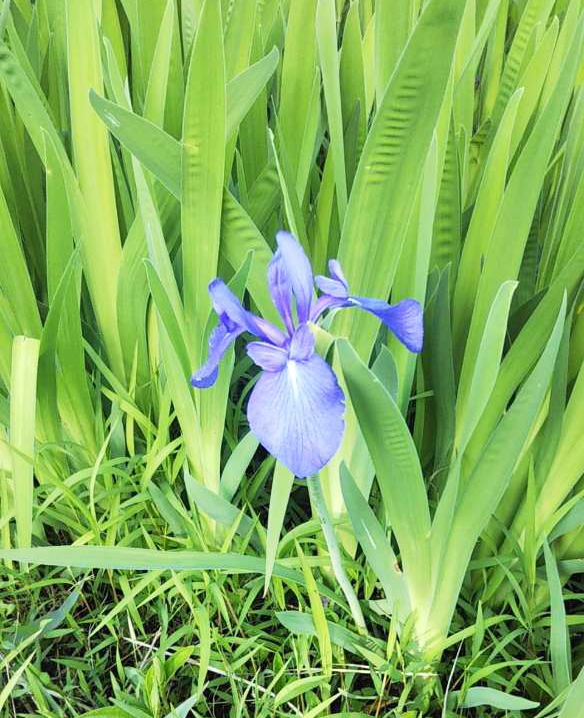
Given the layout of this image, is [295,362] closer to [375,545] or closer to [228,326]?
[228,326]

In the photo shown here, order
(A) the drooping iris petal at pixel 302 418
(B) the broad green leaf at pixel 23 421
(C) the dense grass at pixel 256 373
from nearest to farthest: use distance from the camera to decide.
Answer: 1. (A) the drooping iris petal at pixel 302 418
2. (C) the dense grass at pixel 256 373
3. (B) the broad green leaf at pixel 23 421

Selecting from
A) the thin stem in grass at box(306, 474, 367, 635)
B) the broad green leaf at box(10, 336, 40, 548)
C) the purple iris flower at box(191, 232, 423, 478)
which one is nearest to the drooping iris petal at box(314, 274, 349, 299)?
the purple iris flower at box(191, 232, 423, 478)

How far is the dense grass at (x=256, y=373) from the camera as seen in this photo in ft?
1.95

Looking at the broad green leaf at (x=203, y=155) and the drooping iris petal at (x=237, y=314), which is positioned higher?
the broad green leaf at (x=203, y=155)

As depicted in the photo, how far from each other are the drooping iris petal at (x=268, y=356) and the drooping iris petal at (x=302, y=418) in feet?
0.05

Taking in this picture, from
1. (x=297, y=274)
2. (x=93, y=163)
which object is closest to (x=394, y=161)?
(x=297, y=274)

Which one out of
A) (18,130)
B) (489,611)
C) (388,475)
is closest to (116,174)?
(18,130)

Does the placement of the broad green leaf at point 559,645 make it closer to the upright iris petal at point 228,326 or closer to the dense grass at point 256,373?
the dense grass at point 256,373

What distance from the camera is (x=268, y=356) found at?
0.40m

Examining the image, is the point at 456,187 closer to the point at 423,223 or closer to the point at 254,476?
the point at 423,223

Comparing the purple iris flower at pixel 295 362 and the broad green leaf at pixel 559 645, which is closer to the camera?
the purple iris flower at pixel 295 362

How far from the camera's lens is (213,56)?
0.56 metres

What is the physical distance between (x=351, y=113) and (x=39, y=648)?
0.77 meters

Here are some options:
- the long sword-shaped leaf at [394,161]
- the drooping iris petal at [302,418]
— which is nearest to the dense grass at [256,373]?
the long sword-shaped leaf at [394,161]
